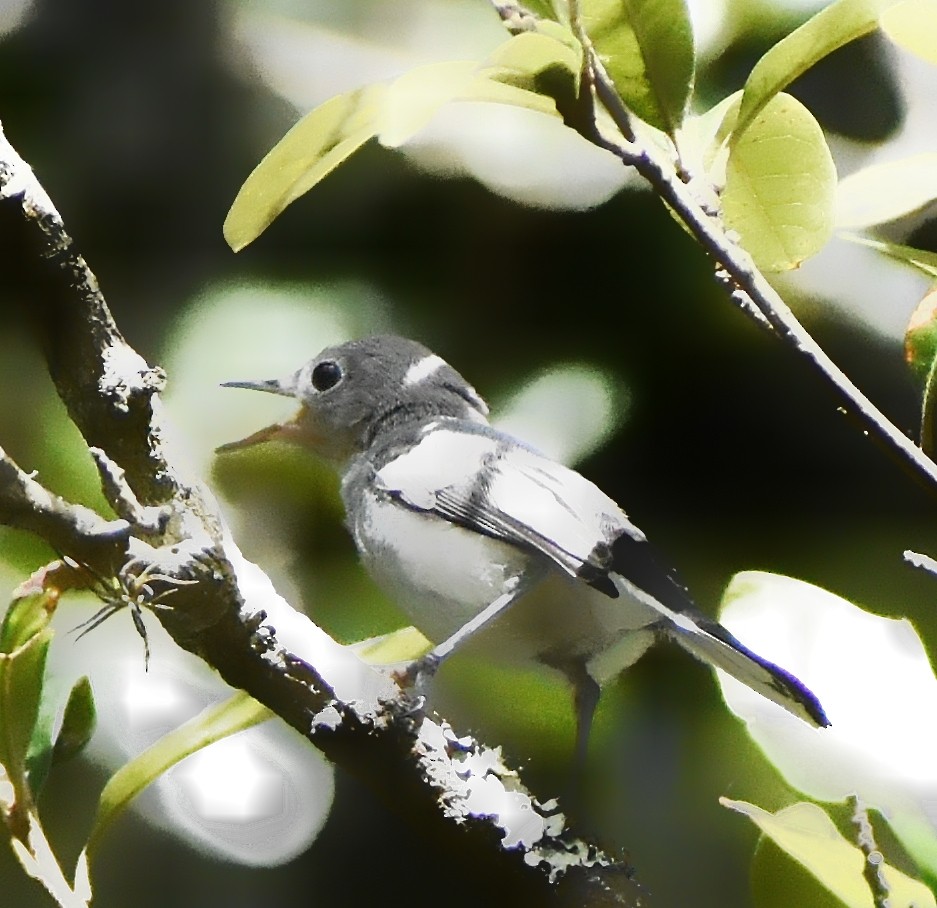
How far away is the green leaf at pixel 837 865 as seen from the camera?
0.45m

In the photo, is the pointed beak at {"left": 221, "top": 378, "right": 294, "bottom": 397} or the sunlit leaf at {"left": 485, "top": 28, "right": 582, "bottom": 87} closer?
the sunlit leaf at {"left": 485, "top": 28, "right": 582, "bottom": 87}

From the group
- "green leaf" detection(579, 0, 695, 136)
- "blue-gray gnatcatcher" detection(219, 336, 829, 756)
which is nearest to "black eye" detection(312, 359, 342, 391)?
"blue-gray gnatcatcher" detection(219, 336, 829, 756)

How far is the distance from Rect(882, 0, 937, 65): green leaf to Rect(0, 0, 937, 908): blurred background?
0.05 meters

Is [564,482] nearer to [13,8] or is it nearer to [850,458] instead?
[850,458]

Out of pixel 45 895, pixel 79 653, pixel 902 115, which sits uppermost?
pixel 902 115

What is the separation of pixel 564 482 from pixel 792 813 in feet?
0.65

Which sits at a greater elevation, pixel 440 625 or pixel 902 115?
pixel 902 115

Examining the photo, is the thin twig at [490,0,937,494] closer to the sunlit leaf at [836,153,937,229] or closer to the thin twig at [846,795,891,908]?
the sunlit leaf at [836,153,937,229]

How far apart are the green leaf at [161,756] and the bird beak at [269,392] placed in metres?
0.14

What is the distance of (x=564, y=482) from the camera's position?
52 cm

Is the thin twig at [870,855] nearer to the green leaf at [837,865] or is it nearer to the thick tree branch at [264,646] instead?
the green leaf at [837,865]

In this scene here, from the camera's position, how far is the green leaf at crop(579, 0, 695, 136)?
0.45 metres

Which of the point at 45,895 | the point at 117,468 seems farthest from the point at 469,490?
the point at 45,895

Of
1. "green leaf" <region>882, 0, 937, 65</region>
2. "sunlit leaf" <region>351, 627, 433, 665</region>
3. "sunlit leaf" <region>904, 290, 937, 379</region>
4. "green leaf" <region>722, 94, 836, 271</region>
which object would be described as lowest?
"sunlit leaf" <region>351, 627, 433, 665</region>
